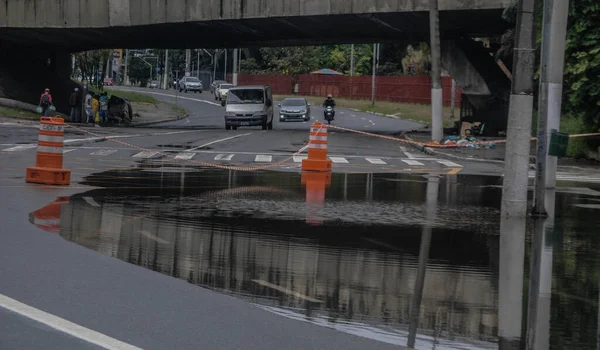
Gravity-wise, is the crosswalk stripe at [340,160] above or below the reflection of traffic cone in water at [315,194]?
above

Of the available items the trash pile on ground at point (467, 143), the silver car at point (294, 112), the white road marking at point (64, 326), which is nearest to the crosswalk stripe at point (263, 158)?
the trash pile on ground at point (467, 143)

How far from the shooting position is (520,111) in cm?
1522

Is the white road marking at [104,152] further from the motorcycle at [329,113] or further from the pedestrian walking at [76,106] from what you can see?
the motorcycle at [329,113]

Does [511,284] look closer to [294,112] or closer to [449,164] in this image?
[449,164]

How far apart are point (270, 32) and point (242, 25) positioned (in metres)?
3.27

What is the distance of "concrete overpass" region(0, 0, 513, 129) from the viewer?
4288cm

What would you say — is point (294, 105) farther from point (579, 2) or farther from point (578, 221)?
point (578, 221)

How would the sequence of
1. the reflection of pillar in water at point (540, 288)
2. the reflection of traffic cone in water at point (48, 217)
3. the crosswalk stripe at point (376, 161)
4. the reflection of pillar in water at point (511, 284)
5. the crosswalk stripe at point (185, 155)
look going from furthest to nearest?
1. the crosswalk stripe at point (376, 161)
2. the crosswalk stripe at point (185, 155)
3. the reflection of traffic cone in water at point (48, 217)
4. the reflection of pillar in water at point (511, 284)
5. the reflection of pillar in water at point (540, 288)

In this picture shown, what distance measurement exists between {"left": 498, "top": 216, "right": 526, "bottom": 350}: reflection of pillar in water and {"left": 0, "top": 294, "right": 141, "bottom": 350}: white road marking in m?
2.65

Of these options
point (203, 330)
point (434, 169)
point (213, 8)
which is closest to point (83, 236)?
point (203, 330)

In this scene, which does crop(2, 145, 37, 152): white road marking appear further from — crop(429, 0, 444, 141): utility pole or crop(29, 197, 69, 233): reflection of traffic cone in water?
crop(429, 0, 444, 141): utility pole

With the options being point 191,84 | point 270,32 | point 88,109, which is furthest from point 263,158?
point 191,84

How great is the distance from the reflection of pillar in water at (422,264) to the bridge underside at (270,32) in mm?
23324

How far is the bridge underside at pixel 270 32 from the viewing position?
145 feet
